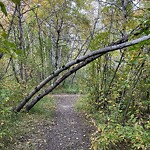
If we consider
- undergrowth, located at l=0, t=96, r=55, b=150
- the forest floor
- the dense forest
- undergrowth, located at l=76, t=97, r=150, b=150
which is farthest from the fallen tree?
undergrowth, located at l=76, t=97, r=150, b=150

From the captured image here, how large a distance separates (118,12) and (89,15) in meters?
5.03

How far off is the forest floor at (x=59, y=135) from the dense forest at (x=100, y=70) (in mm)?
284

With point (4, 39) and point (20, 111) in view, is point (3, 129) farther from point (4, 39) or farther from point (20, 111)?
point (4, 39)

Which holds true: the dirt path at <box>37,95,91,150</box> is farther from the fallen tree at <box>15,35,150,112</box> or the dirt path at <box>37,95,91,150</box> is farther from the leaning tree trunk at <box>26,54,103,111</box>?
the fallen tree at <box>15,35,150,112</box>

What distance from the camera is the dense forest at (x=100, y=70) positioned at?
224 cm

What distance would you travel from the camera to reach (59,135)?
4539mm

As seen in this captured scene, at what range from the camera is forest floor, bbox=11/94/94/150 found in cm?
391

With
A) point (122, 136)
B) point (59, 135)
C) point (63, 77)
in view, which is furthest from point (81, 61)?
point (59, 135)

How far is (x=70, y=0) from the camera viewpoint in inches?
373

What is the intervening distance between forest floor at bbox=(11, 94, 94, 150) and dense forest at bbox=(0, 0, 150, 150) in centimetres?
28

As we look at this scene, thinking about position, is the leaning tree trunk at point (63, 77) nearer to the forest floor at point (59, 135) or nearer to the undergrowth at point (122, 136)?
the forest floor at point (59, 135)

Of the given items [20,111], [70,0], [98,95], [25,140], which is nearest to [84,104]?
[98,95]

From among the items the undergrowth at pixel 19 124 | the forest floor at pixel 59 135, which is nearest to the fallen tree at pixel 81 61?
the undergrowth at pixel 19 124

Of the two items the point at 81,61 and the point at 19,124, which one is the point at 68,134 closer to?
the point at 19,124
